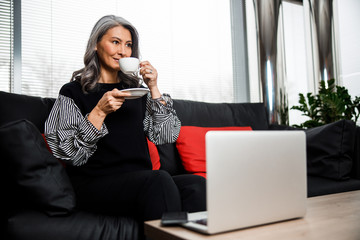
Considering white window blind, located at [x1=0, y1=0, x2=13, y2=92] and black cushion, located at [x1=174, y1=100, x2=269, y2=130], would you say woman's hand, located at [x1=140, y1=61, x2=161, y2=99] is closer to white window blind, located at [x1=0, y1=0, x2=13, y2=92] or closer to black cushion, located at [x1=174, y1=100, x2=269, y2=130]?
black cushion, located at [x1=174, y1=100, x2=269, y2=130]

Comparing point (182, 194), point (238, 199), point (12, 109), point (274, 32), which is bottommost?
point (182, 194)

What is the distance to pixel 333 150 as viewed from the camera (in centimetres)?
206

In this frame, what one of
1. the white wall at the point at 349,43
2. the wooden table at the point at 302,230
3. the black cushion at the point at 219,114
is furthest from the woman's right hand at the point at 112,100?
the white wall at the point at 349,43

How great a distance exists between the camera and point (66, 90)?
150cm

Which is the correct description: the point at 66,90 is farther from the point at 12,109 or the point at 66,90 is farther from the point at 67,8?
the point at 67,8

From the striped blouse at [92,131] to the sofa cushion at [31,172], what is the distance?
0.18 m

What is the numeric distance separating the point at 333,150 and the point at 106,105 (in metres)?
1.57

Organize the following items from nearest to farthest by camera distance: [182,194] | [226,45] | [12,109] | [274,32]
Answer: [182,194]
[12,109]
[274,32]
[226,45]

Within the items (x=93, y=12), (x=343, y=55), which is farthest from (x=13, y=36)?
(x=343, y=55)

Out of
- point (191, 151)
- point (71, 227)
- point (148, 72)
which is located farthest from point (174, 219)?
point (191, 151)

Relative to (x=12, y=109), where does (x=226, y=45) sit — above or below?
above

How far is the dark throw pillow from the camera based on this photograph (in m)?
2.06

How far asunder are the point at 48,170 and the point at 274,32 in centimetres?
285

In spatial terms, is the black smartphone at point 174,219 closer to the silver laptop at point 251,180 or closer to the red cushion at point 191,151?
the silver laptop at point 251,180
